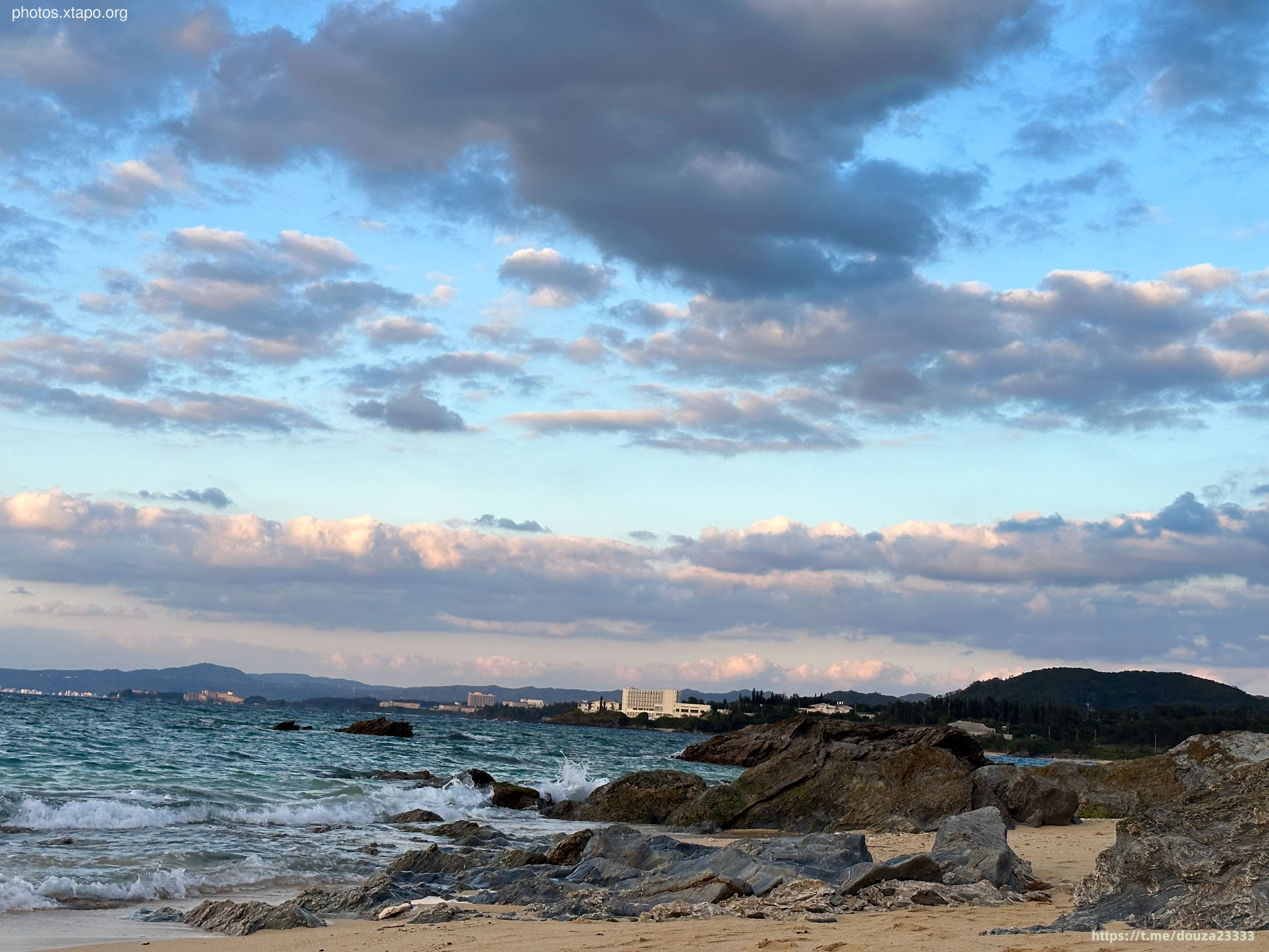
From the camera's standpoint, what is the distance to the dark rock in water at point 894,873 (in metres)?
Answer: 9.59

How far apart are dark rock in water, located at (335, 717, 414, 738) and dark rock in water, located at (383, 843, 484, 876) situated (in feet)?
206

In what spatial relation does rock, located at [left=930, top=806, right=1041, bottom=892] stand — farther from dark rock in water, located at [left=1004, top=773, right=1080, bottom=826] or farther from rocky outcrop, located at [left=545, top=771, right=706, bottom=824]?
rocky outcrop, located at [left=545, top=771, right=706, bottom=824]

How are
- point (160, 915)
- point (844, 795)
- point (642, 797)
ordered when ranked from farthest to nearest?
1. point (642, 797)
2. point (844, 795)
3. point (160, 915)

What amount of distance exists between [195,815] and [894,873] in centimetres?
1422

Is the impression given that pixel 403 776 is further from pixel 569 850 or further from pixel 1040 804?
pixel 1040 804

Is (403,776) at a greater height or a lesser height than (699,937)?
lesser

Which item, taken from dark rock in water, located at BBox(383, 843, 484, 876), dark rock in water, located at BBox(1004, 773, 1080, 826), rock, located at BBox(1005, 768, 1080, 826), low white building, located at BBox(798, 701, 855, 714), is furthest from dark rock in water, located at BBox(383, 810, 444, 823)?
low white building, located at BBox(798, 701, 855, 714)

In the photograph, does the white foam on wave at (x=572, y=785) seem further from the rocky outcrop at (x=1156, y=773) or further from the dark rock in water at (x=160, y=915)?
the dark rock in water at (x=160, y=915)

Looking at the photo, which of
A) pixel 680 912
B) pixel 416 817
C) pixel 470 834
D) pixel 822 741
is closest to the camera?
pixel 680 912

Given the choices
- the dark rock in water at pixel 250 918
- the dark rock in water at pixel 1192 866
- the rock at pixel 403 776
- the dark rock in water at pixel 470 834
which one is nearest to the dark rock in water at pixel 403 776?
the rock at pixel 403 776

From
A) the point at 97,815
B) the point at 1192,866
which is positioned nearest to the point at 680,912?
the point at 1192,866

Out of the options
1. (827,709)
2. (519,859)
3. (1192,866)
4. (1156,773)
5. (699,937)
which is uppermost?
(1192,866)

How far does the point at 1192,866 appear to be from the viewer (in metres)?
7.41

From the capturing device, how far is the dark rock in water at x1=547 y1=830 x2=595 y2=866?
45.9ft
